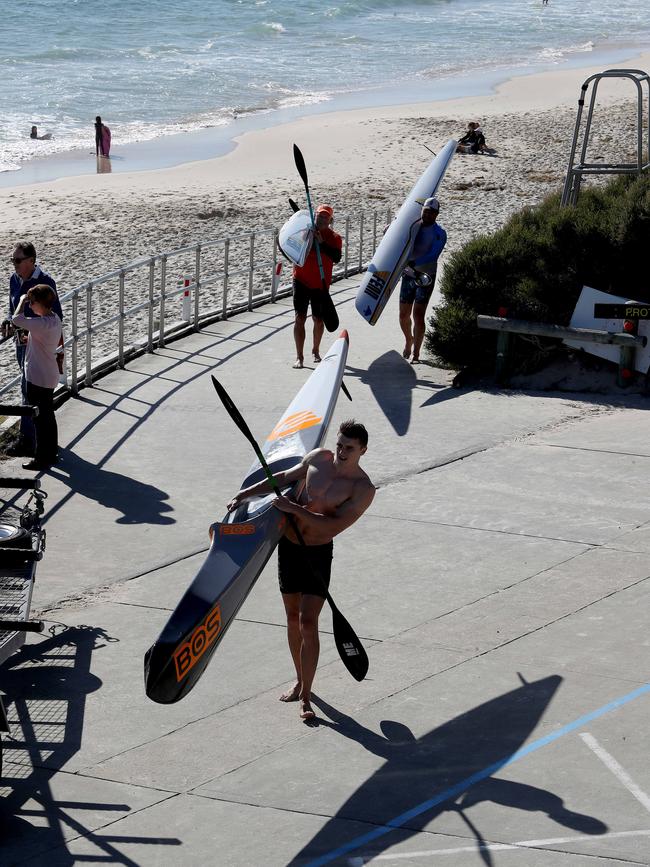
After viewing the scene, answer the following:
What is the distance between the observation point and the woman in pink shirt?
28.1 feet

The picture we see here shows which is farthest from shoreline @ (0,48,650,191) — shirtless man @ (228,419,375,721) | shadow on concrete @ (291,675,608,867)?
shadow on concrete @ (291,675,608,867)

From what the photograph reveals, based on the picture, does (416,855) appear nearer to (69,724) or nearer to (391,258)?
(69,724)

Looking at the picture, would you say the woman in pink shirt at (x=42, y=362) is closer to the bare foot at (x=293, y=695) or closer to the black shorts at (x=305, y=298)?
the black shorts at (x=305, y=298)

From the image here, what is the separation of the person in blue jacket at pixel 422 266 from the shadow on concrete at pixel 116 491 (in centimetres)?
378

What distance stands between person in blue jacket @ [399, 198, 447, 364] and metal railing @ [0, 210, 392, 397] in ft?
7.81

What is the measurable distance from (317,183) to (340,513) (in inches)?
801

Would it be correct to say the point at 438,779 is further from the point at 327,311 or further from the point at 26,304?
the point at 327,311

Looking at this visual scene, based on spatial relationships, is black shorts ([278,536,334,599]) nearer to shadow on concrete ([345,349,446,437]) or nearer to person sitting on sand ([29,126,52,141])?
shadow on concrete ([345,349,446,437])

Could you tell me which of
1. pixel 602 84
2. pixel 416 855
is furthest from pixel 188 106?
pixel 416 855

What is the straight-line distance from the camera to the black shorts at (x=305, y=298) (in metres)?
11.3

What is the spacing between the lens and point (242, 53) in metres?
50.4

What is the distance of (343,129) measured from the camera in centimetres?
3170

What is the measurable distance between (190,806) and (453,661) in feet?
5.73

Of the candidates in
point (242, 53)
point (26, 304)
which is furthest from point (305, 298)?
point (242, 53)
